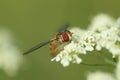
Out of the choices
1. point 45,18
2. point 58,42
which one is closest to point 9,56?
point 58,42

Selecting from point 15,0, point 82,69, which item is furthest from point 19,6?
point 82,69

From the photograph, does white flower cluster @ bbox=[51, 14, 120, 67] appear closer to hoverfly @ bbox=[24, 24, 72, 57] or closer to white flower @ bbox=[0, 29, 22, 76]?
hoverfly @ bbox=[24, 24, 72, 57]

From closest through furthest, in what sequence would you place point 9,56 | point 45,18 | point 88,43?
point 88,43 → point 9,56 → point 45,18

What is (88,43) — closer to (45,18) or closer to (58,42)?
(58,42)

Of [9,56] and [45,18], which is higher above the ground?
[45,18]

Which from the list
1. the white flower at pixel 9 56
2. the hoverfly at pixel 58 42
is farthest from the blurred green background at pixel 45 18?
the hoverfly at pixel 58 42

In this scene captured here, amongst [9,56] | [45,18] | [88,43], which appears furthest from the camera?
[45,18]

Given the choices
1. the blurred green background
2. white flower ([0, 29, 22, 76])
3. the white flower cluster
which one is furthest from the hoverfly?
the blurred green background
